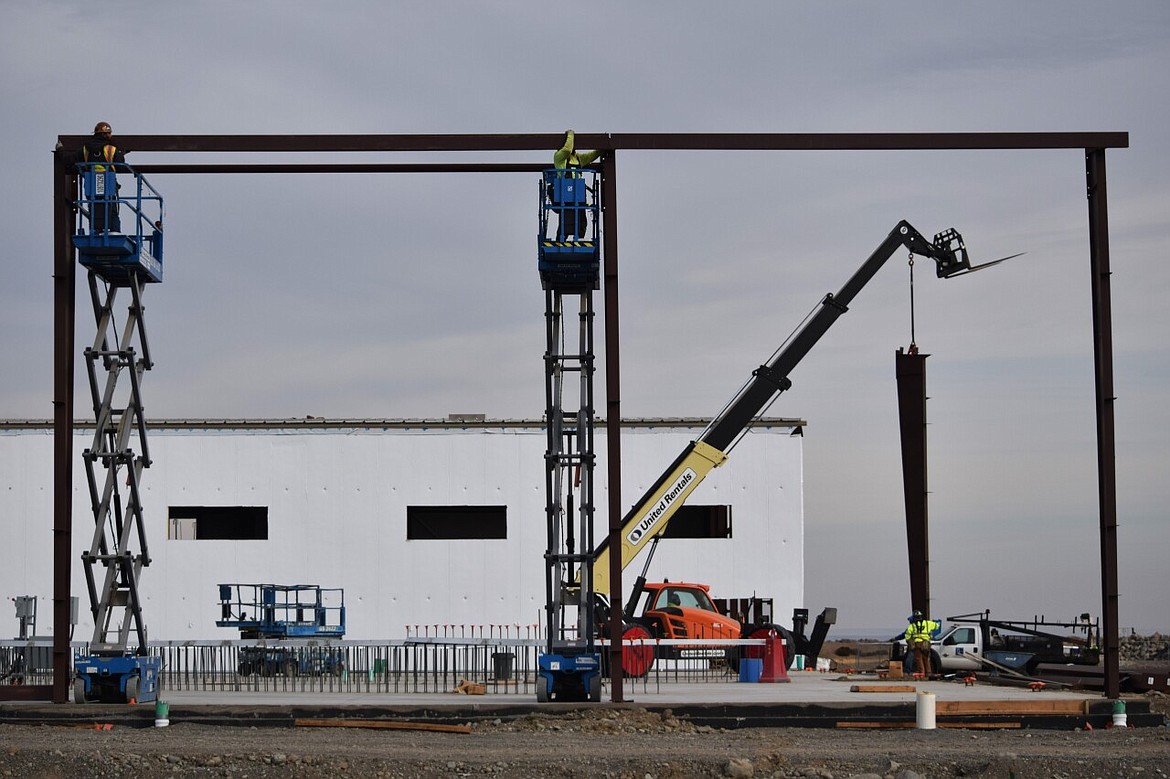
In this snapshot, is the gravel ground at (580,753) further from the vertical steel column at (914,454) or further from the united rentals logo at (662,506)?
the vertical steel column at (914,454)

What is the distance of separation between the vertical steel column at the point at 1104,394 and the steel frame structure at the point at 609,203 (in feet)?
0.05

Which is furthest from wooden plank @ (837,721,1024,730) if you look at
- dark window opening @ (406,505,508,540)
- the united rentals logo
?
dark window opening @ (406,505,508,540)

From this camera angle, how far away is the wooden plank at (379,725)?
2189 cm

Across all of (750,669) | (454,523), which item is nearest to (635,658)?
(750,669)

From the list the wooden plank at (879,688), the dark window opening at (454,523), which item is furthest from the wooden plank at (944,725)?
the dark window opening at (454,523)

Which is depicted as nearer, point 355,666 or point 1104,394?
point 1104,394

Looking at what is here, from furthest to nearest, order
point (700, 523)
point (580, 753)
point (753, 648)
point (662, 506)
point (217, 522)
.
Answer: point (217, 522) < point (700, 523) < point (662, 506) < point (753, 648) < point (580, 753)

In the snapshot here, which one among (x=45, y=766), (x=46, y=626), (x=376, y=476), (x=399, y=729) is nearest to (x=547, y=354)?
(x=399, y=729)

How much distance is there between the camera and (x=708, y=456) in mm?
32969

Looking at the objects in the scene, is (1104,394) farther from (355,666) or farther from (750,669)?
(355,666)

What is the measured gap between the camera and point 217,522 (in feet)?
149

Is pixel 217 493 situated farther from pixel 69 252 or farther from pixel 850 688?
pixel 850 688

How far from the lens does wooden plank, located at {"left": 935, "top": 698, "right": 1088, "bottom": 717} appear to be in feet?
75.5

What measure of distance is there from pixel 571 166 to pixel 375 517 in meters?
17.6
